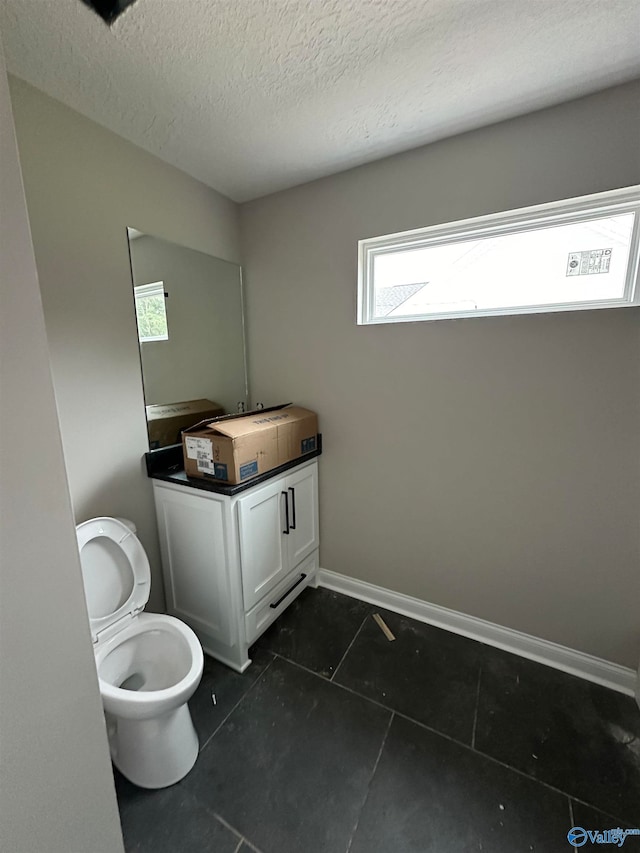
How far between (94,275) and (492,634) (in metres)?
2.52

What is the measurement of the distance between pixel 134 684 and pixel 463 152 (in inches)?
105

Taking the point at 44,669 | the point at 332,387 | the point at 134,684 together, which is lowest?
the point at 134,684

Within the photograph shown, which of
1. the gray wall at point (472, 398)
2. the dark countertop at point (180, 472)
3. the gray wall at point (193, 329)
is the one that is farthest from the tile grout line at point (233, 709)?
the gray wall at point (193, 329)

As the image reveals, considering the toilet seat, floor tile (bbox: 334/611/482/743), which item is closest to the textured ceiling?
the toilet seat

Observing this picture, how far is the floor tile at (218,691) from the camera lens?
53.2 inches

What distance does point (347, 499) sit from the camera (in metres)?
2.01

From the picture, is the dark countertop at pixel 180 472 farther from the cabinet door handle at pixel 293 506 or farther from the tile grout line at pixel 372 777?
the tile grout line at pixel 372 777

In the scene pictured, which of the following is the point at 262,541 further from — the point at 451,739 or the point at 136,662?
the point at 451,739

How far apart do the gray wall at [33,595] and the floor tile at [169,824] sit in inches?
19.5

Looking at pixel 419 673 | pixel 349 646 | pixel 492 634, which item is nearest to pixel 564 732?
pixel 492 634

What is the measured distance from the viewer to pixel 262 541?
1638mm

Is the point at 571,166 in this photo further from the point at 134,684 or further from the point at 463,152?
the point at 134,684

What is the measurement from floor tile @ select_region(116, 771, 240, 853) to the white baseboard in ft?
3.83

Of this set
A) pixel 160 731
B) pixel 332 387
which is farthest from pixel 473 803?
pixel 332 387
